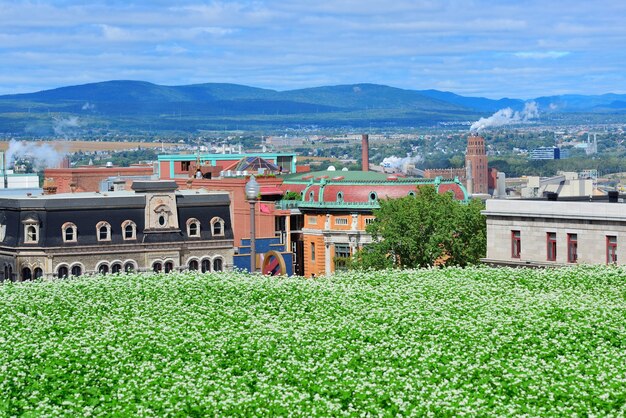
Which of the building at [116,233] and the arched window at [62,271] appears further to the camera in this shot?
the building at [116,233]

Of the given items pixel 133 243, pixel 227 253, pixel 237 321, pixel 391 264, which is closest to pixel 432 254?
pixel 391 264

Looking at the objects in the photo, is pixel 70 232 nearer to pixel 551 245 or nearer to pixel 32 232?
pixel 32 232

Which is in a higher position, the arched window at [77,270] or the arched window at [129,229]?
the arched window at [129,229]

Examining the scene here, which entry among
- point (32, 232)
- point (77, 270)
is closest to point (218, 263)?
point (77, 270)

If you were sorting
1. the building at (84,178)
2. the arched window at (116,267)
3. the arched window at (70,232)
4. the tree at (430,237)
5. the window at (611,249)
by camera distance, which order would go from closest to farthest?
the window at (611,249) < the arched window at (70,232) < the arched window at (116,267) < the tree at (430,237) < the building at (84,178)

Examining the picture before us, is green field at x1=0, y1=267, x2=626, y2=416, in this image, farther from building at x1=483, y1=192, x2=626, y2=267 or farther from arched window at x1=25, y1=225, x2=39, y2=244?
arched window at x1=25, y1=225, x2=39, y2=244

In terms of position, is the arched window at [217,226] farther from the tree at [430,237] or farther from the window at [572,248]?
the window at [572,248]

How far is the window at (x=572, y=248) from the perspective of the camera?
8638 centimetres

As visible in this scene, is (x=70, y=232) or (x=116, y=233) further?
(x=116, y=233)

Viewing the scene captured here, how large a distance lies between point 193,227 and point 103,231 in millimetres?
6862

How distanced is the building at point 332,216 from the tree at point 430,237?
699 inches

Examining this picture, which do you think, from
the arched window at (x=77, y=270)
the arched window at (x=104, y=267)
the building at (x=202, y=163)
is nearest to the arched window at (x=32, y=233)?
the arched window at (x=77, y=270)

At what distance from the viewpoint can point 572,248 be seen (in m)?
86.8

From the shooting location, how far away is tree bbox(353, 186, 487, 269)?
107 m
